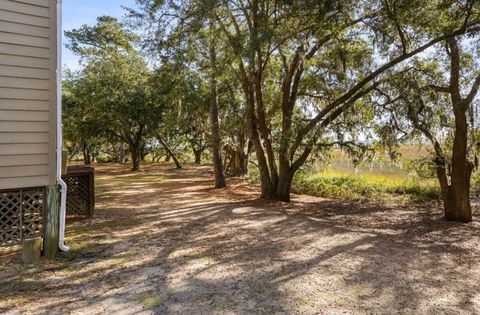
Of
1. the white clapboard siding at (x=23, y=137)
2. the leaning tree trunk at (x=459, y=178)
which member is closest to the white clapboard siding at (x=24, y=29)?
the white clapboard siding at (x=23, y=137)

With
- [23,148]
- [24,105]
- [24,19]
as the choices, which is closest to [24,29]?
[24,19]

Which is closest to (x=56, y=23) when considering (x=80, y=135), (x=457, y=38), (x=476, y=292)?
(x=476, y=292)

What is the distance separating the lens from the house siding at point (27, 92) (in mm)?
3764

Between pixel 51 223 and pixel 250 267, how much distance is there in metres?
2.35

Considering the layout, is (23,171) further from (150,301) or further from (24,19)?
(150,301)

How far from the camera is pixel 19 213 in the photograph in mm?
4012

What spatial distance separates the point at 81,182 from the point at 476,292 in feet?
Result: 19.1

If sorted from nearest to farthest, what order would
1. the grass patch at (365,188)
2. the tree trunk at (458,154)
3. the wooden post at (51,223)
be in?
the wooden post at (51,223) < the tree trunk at (458,154) < the grass patch at (365,188)

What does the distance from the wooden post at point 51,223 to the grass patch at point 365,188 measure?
24.7ft

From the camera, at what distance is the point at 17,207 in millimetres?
4016

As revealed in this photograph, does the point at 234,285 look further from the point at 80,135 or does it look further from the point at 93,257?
the point at 80,135

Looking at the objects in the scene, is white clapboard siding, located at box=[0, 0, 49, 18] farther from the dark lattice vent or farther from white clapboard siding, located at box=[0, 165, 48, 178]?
the dark lattice vent

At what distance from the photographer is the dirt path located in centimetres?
308

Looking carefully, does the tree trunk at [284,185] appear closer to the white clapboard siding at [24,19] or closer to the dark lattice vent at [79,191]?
the dark lattice vent at [79,191]
